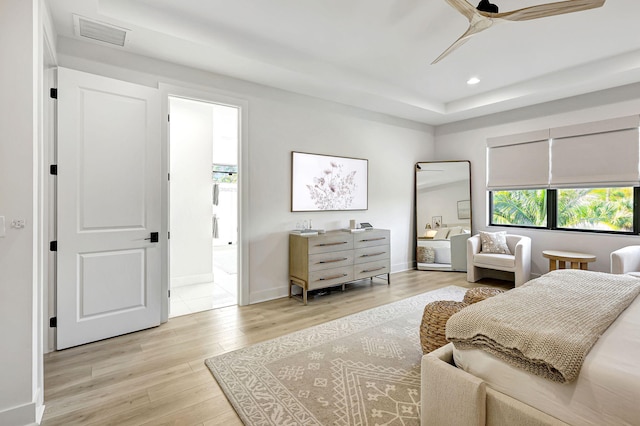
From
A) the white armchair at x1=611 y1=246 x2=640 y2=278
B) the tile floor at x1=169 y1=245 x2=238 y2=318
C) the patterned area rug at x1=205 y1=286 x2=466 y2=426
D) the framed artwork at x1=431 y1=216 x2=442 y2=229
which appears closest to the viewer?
the patterned area rug at x1=205 y1=286 x2=466 y2=426

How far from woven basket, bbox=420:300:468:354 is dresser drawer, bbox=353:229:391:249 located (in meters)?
1.96

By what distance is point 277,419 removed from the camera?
5.83 ft

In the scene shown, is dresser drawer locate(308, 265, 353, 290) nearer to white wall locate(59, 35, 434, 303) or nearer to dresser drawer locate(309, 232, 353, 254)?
dresser drawer locate(309, 232, 353, 254)

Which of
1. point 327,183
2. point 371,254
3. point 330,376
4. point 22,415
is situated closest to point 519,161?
point 371,254

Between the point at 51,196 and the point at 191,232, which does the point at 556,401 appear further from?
the point at 191,232

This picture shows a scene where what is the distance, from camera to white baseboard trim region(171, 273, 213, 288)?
461 centimetres

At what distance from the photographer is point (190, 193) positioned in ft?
15.6

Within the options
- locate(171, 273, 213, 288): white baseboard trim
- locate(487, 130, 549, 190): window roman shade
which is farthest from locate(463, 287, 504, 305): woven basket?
locate(171, 273, 213, 288): white baseboard trim

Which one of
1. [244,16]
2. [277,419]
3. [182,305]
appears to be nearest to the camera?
[277,419]

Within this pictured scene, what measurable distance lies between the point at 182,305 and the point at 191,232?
4.28 feet

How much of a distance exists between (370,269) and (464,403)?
10.2 ft

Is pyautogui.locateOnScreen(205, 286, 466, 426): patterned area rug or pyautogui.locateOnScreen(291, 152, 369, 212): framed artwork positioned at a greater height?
pyautogui.locateOnScreen(291, 152, 369, 212): framed artwork

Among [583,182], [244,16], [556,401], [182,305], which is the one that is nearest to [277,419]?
[556,401]

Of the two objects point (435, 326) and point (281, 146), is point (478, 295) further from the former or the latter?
point (281, 146)
